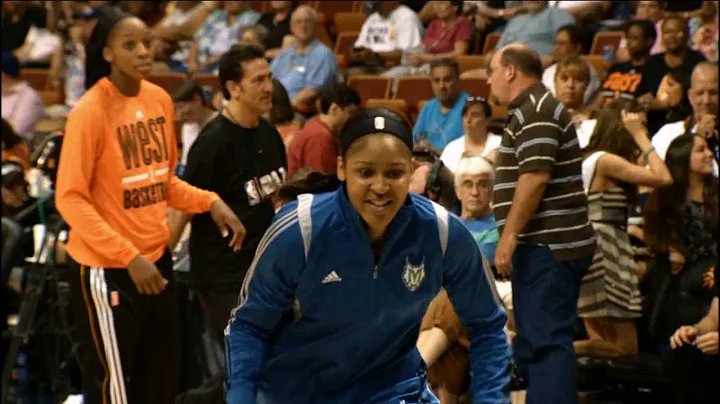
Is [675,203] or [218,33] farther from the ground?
[218,33]

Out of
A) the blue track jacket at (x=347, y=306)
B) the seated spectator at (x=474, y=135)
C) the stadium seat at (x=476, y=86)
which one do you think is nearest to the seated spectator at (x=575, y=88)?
the seated spectator at (x=474, y=135)

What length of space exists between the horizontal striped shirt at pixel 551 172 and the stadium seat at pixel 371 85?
16.2ft

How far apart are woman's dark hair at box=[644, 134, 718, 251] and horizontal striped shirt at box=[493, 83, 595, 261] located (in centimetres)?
91

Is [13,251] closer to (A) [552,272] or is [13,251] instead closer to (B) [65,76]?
(A) [552,272]

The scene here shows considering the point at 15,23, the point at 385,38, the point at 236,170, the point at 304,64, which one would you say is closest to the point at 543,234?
the point at 236,170

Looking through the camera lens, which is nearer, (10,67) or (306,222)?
(306,222)

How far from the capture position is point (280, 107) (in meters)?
8.09

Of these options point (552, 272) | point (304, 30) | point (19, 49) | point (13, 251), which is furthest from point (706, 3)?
point (19, 49)

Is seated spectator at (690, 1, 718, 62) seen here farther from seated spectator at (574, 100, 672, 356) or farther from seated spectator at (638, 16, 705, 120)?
seated spectator at (574, 100, 672, 356)

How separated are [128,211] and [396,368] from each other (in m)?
1.95

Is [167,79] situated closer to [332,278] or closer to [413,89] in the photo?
[413,89]

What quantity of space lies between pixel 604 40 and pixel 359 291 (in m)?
7.25

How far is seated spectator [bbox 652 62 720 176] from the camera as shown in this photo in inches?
275

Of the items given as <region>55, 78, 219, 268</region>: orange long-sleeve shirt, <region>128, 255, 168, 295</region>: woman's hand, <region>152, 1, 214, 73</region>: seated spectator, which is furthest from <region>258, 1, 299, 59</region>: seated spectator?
<region>128, 255, 168, 295</region>: woman's hand
